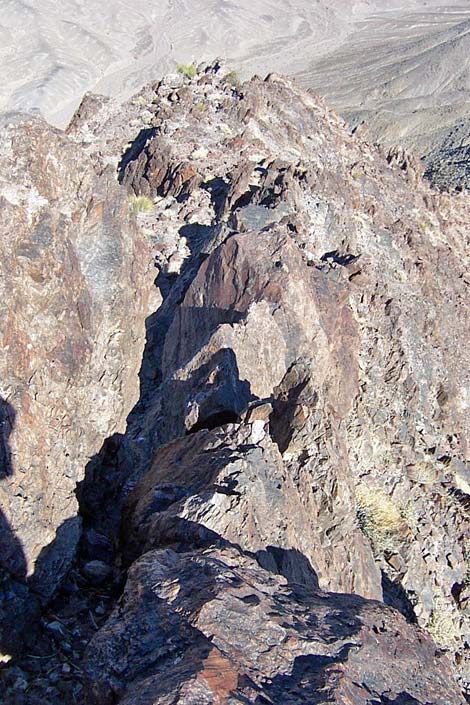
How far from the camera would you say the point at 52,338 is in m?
7.83

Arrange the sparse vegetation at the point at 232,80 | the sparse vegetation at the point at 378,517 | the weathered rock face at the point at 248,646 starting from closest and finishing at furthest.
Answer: the weathered rock face at the point at 248,646, the sparse vegetation at the point at 378,517, the sparse vegetation at the point at 232,80

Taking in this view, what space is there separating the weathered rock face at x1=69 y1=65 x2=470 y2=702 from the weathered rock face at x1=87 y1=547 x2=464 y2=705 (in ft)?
3.00

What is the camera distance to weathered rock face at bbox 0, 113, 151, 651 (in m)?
6.45

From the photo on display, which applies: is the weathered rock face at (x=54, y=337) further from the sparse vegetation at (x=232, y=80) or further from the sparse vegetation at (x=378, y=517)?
the sparse vegetation at (x=232, y=80)

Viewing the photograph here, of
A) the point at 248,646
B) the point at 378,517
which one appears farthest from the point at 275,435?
the point at 378,517

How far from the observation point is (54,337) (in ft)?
25.8

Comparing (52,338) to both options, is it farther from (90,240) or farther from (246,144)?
(246,144)

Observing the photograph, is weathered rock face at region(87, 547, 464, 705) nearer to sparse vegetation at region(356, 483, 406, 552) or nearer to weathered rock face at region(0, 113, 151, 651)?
weathered rock face at region(0, 113, 151, 651)

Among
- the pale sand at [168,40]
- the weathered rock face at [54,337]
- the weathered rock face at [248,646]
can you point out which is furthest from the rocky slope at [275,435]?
the pale sand at [168,40]

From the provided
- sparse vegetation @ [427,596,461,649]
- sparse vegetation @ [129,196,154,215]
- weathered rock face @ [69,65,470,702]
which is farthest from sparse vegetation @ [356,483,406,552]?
sparse vegetation @ [129,196,154,215]

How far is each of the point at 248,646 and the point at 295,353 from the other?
20.3 feet

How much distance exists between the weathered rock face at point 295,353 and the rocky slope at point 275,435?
0.04m

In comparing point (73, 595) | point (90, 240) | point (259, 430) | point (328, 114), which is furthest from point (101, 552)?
point (328, 114)

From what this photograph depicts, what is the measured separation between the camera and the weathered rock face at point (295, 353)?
6.67 metres
